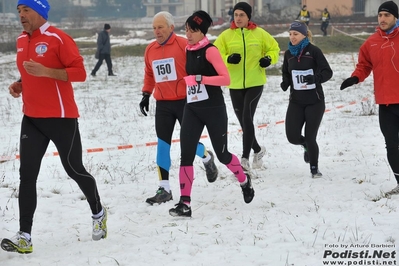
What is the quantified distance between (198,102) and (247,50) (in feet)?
6.42

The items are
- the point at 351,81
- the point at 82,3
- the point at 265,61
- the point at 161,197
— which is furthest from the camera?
the point at 82,3

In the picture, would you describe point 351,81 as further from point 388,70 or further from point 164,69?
point 164,69

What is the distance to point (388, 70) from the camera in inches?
234

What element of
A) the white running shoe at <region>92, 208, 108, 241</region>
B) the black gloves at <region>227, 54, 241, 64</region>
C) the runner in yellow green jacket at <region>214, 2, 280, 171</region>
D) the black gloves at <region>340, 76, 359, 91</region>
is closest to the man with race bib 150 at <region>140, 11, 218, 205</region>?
the black gloves at <region>227, 54, 241, 64</region>

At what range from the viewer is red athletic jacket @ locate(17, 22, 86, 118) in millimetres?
4797

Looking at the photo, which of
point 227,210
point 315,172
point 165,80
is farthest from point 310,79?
point 227,210

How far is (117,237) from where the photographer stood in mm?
5219

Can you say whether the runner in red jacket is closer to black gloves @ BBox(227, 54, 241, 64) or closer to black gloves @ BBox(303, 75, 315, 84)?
black gloves @ BBox(227, 54, 241, 64)

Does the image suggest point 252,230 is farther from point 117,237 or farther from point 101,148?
point 101,148

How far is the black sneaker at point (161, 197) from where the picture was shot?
20.7ft

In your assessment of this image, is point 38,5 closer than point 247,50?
Yes

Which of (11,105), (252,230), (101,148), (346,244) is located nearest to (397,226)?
(346,244)

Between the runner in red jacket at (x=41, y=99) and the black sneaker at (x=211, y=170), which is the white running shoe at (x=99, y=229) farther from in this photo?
the black sneaker at (x=211, y=170)

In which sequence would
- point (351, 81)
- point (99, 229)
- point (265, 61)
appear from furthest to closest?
1. point (265, 61)
2. point (351, 81)
3. point (99, 229)
